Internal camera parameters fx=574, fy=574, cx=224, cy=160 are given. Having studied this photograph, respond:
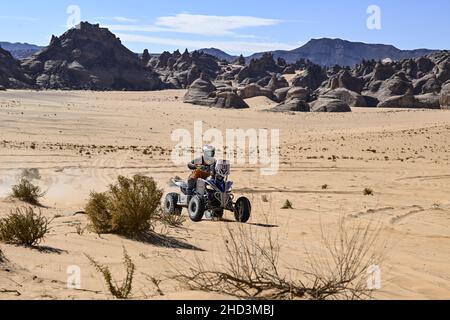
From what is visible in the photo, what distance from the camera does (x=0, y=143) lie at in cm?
2238

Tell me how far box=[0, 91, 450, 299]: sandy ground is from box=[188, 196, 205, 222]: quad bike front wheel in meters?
0.22

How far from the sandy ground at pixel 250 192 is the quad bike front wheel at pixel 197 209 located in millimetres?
222

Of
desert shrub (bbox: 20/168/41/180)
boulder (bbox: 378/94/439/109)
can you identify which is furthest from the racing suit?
boulder (bbox: 378/94/439/109)

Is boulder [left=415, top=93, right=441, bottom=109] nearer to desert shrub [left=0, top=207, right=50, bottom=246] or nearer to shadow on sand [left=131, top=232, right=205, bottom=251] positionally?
shadow on sand [left=131, top=232, right=205, bottom=251]

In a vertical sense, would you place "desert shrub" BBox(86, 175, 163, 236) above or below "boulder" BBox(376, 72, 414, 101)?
below

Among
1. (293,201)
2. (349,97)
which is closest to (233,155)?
(293,201)

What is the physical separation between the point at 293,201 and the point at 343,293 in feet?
27.1

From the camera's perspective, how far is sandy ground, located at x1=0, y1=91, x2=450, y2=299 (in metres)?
6.00

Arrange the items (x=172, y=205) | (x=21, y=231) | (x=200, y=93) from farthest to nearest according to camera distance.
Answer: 1. (x=200, y=93)
2. (x=172, y=205)
3. (x=21, y=231)

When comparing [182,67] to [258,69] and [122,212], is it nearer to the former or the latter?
[258,69]

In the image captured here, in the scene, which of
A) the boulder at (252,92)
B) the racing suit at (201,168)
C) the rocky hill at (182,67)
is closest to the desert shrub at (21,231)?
the racing suit at (201,168)

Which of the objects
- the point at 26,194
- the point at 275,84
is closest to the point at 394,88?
the point at 275,84

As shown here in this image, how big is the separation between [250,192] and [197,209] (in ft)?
16.7

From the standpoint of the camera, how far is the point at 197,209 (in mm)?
9758
